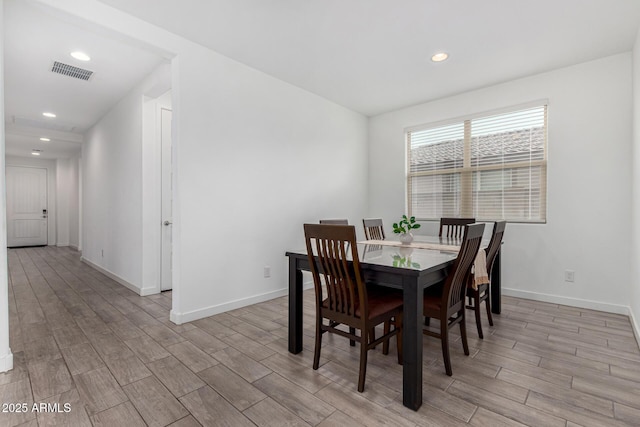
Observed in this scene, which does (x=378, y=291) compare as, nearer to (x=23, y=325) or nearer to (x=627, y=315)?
(x=627, y=315)

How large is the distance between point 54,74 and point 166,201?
1.84 m

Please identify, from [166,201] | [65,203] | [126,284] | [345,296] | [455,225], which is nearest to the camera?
[345,296]

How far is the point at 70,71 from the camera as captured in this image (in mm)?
3518

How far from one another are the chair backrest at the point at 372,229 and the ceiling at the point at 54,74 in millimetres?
2774

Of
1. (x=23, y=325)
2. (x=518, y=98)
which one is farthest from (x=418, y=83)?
(x=23, y=325)

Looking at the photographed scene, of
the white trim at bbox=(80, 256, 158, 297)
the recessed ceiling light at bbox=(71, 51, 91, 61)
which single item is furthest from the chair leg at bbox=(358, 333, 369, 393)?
the recessed ceiling light at bbox=(71, 51, 91, 61)

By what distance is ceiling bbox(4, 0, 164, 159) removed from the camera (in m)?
2.68

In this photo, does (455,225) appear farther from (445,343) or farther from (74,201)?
(74,201)

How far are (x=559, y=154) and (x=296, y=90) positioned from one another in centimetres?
316

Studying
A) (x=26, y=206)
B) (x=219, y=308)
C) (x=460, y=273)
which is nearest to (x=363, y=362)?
(x=460, y=273)

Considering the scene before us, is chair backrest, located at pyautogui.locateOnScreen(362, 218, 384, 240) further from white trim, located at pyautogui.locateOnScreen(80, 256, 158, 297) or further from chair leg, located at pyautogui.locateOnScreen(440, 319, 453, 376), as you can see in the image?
white trim, located at pyautogui.locateOnScreen(80, 256, 158, 297)

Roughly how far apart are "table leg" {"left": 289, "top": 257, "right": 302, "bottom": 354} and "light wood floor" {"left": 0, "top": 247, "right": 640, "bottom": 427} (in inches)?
2.9

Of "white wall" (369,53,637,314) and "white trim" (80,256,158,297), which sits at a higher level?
"white wall" (369,53,637,314)

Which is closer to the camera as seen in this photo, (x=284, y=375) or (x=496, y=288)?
(x=284, y=375)
